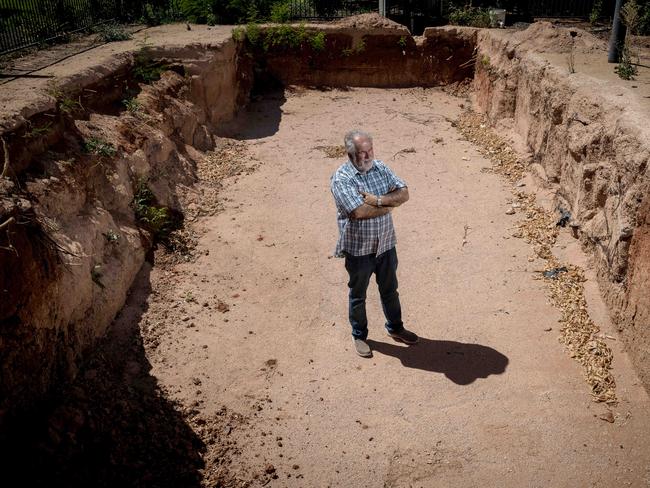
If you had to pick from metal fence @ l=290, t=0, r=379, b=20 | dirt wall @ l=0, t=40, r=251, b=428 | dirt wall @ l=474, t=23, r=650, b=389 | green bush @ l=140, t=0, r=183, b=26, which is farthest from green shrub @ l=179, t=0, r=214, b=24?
dirt wall @ l=474, t=23, r=650, b=389

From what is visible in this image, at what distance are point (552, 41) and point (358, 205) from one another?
704 cm

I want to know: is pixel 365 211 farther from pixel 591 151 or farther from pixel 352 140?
pixel 591 151

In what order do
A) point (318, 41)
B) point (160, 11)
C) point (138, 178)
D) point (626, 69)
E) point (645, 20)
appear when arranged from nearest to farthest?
point (138, 178), point (626, 69), point (645, 20), point (318, 41), point (160, 11)

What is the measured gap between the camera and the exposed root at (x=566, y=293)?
5004mm

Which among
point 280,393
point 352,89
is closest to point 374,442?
point 280,393

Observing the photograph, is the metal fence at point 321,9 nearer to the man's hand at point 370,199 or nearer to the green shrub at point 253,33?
the green shrub at point 253,33

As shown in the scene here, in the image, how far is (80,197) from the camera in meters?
5.92

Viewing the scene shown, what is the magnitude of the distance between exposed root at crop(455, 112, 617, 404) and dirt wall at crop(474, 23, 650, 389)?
23 centimetres

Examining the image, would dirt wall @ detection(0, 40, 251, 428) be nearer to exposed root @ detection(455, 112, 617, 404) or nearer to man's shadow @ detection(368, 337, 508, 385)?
man's shadow @ detection(368, 337, 508, 385)

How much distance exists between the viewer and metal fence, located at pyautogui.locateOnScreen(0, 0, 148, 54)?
10.1 meters

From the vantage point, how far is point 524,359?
5266 mm

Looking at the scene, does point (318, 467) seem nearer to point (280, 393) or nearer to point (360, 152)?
point (280, 393)

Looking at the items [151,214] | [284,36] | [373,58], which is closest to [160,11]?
[284,36]

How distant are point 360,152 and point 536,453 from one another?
2529 mm
